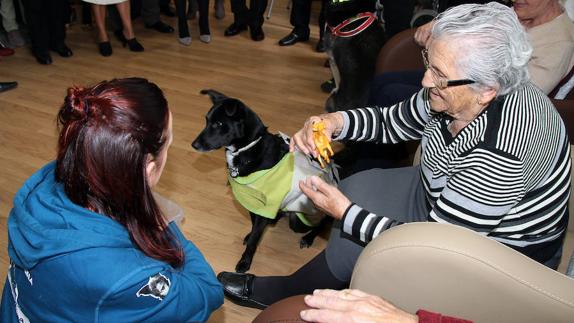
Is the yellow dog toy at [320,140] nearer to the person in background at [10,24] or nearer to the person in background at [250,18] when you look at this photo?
the person in background at [250,18]

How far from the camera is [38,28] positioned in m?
3.48

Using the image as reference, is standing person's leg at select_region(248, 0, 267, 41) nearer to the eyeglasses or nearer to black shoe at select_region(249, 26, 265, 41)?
black shoe at select_region(249, 26, 265, 41)

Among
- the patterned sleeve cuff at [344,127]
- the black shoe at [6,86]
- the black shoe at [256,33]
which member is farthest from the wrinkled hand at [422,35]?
the black shoe at [6,86]

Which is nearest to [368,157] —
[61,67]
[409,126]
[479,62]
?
[409,126]

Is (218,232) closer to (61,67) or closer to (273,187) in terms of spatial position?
(273,187)

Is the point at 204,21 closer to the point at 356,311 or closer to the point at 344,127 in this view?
the point at 344,127

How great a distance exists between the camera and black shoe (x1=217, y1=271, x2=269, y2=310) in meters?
1.79

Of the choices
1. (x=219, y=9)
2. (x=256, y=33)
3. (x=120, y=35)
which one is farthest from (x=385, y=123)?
(x=219, y=9)

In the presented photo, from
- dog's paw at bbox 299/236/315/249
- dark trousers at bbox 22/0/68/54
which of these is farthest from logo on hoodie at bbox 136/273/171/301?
dark trousers at bbox 22/0/68/54

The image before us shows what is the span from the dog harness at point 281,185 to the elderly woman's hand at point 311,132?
0.73ft

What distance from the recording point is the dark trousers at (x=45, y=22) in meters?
3.43

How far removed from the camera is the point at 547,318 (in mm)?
953

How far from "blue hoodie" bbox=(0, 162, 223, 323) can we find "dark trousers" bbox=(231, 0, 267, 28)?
11.5ft

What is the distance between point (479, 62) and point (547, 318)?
588 mm
